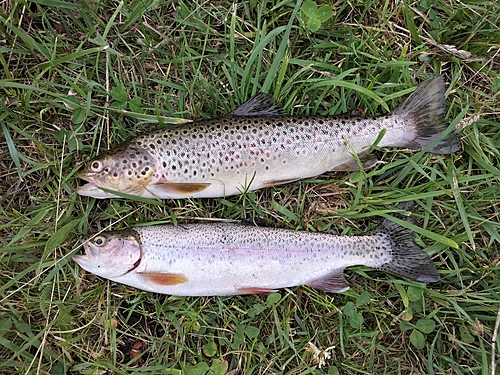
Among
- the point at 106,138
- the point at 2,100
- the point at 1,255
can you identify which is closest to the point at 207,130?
the point at 106,138

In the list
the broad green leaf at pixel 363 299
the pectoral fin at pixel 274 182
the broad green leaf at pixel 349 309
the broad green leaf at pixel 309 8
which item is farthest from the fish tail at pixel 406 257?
the broad green leaf at pixel 309 8

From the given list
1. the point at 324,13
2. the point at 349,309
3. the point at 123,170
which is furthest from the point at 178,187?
the point at 324,13

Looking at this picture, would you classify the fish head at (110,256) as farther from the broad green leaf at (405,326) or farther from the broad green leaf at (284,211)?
the broad green leaf at (405,326)

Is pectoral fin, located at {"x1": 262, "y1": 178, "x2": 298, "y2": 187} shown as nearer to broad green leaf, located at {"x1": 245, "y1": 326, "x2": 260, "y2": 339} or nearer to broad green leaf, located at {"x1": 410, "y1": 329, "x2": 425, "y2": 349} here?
broad green leaf, located at {"x1": 245, "y1": 326, "x2": 260, "y2": 339}

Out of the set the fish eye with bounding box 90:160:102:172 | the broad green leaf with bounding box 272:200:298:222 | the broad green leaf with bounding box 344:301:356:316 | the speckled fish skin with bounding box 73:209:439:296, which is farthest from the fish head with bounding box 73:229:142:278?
the broad green leaf with bounding box 344:301:356:316

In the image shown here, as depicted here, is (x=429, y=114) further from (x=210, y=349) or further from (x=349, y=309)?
(x=210, y=349)

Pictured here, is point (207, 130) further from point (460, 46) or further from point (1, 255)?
point (460, 46)
